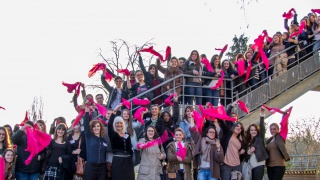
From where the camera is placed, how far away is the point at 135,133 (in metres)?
9.66

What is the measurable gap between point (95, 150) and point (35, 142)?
1.14m

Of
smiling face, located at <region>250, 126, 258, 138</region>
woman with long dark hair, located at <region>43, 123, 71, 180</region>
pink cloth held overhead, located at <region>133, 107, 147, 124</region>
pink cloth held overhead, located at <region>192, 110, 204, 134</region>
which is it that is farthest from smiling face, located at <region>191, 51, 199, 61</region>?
woman with long dark hair, located at <region>43, 123, 71, 180</region>

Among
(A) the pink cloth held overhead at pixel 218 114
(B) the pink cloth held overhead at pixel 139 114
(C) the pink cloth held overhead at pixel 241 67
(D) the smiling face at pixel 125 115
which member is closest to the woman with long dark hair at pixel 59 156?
(D) the smiling face at pixel 125 115

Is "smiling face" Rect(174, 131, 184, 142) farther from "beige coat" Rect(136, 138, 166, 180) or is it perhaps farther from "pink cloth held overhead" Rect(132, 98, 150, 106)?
"pink cloth held overhead" Rect(132, 98, 150, 106)

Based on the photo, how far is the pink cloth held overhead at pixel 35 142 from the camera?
9016mm

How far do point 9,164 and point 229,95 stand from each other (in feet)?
17.7

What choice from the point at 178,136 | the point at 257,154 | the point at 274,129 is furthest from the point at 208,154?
the point at 274,129

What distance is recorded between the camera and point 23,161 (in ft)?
29.7

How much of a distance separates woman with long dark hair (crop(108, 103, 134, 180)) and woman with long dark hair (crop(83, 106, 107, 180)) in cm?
20

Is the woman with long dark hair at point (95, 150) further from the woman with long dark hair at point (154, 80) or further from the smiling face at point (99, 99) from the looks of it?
the woman with long dark hair at point (154, 80)

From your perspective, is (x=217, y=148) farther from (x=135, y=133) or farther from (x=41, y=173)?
(x=41, y=173)

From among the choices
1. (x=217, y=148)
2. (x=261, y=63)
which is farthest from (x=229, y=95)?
(x=217, y=148)

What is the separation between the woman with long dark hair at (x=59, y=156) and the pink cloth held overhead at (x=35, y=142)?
14cm

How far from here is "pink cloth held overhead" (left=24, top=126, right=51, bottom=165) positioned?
902cm
